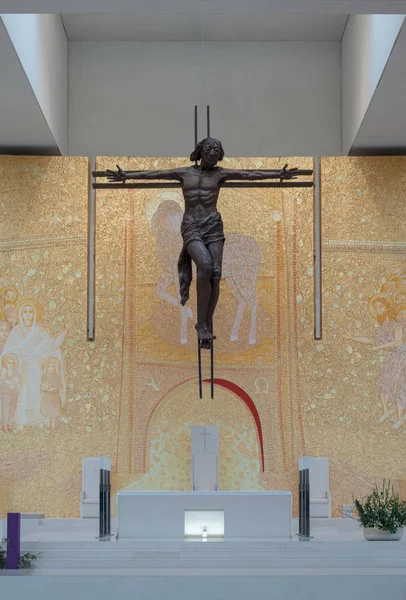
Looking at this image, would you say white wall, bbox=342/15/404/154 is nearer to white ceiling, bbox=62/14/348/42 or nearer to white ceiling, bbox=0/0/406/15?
white ceiling, bbox=62/14/348/42

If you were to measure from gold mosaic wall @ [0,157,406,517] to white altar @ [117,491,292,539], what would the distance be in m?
1.31

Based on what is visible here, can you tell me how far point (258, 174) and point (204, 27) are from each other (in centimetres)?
314

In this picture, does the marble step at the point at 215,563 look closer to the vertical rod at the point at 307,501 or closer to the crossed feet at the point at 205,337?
the vertical rod at the point at 307,501

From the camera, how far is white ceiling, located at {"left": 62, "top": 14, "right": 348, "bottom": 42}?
44.9ft

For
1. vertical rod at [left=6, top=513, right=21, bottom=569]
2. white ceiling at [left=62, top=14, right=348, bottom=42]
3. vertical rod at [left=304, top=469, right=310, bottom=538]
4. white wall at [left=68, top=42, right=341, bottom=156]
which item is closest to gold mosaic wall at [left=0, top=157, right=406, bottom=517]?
white wall at [left=68, top=42, right=341, bottom=156]

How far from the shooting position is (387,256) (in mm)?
13109

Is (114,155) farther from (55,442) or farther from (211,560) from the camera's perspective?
(211,560)

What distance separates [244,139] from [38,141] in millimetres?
2615

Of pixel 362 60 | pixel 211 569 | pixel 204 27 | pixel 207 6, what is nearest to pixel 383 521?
pixel 211 569

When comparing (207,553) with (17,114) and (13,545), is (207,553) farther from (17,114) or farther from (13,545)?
(17,114)

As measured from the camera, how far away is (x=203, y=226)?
11766mm

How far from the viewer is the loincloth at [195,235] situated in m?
11.8

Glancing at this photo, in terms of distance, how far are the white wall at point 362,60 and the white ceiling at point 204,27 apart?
34 centimetres

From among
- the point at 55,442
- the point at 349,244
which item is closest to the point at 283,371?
the point at 349,244
